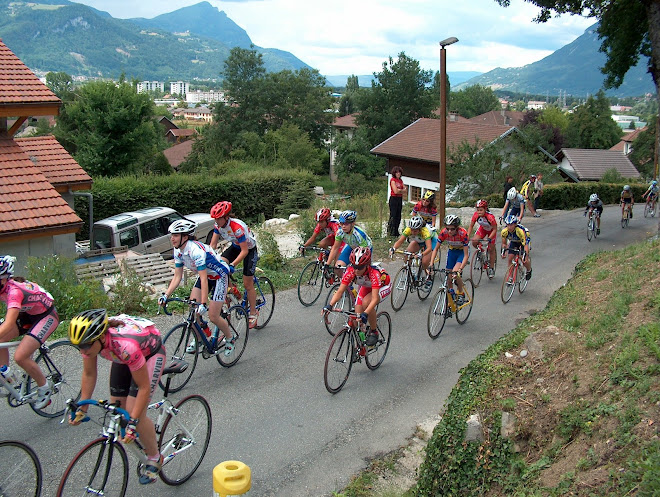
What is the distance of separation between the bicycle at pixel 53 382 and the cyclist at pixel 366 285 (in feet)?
10.8

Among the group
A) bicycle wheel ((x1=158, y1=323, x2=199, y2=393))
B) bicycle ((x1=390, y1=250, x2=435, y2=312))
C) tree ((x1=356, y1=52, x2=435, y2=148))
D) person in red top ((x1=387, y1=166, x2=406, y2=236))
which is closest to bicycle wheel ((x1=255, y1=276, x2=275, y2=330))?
bicycle wheel ((x1=158, y1=323, x2=199, y2=393))

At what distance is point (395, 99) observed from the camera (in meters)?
70.2

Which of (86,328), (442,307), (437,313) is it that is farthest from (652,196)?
(86,328)

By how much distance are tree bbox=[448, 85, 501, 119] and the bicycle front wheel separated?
127m

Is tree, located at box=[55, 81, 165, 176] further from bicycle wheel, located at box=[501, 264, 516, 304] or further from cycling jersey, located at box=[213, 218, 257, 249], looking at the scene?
bicycle wheel, located at box=[501, 264, 516, 304]

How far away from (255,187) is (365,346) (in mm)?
25141

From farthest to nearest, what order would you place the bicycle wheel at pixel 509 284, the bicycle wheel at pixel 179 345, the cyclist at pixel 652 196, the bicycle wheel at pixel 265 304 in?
the cyclist at pixel 652 196
the bicycle wheel at pixel 509 284
the bicycle wheel at pixel 265 304
the bicycle wheel at pixel 179 345

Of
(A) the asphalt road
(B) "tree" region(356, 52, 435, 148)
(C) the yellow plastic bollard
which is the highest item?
(B) "tree" region(356, 52, 435, 148)

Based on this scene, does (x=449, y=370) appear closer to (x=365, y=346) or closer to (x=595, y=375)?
(x=365, y=346)

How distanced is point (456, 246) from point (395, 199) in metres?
6.72

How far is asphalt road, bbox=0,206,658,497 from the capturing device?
6027mm

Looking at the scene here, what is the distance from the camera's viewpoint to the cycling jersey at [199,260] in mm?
7484

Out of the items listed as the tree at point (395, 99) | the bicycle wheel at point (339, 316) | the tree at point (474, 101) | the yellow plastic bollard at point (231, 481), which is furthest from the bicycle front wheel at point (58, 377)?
the tree at point (474, 101)

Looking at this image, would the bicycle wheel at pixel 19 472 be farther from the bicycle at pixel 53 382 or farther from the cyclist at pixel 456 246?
the cyclist at pixel 456 246
